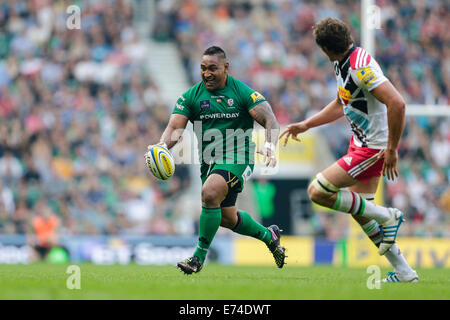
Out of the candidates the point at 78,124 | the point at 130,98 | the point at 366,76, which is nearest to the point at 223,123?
the point at 366,76

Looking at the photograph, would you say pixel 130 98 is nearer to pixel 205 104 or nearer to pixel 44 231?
pixel 44 231

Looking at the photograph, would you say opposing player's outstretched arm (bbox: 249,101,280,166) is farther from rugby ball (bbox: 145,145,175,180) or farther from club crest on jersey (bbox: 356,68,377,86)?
club crest on jersey (bbox: 356,68,377,86)

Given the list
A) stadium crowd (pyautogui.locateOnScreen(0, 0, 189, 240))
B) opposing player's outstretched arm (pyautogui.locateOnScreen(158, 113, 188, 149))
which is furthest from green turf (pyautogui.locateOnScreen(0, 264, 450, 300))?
stadium crowd (pyautogui.locateOnScreen(0, 0, 189, 240))

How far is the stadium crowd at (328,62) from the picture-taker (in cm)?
1736

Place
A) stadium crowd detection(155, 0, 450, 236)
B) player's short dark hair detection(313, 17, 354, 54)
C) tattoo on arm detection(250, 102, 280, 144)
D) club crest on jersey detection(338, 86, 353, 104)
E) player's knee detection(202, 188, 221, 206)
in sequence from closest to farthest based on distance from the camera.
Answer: player's short dark hair detection(313, 17, 354, 54) < club crest on jersey detection(338, 86, 353, 104) < player's knee detection(202, 188, 221, 206) < tattoo on arm detection(250, 102, 280, 144) < stadium crowd detection(155, 0, 450, 236)

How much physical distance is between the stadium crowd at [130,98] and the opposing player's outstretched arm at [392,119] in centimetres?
974

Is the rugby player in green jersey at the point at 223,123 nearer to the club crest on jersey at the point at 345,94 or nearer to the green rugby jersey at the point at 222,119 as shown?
the green rugby jersey at the point at 222,119

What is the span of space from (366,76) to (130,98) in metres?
13.1

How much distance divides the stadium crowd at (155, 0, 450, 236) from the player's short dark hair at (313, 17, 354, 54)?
9084mm

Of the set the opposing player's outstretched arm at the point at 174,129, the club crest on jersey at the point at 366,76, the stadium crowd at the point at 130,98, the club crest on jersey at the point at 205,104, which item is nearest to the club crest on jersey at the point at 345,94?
the club crest on jersey at the point at 366,76

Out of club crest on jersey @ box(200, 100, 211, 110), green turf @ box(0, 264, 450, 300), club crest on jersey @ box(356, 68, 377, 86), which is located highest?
club crest on jersey @ box(356, 68, 377, 86)

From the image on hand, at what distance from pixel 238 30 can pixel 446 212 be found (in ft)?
27.2

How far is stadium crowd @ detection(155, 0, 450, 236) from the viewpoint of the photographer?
17359 millimetres

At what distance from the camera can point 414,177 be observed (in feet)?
59.7
